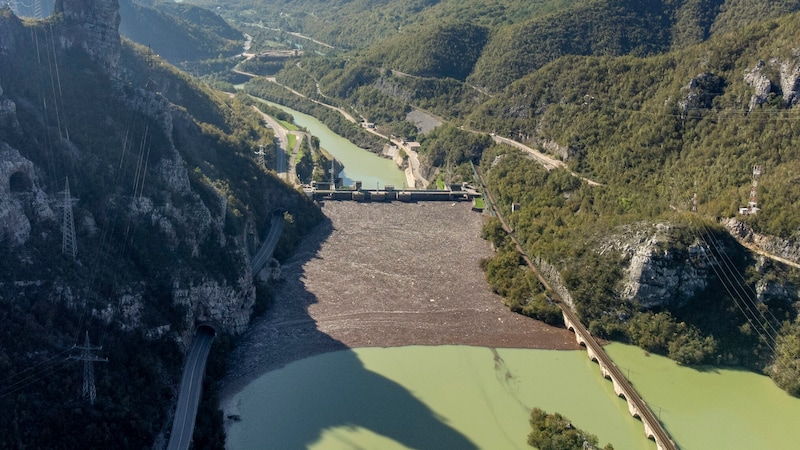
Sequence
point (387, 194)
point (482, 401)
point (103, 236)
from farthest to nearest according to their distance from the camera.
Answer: point (387, 194)
point (482, 401)
point (103, 236)

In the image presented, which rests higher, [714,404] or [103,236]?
[103,236]

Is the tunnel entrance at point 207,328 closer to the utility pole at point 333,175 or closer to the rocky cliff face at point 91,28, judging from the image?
the rocky cliff face at point 91,28

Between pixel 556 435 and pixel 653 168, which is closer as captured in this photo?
pixel 556 435

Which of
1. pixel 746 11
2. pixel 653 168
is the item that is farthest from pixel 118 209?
pixel 746 11

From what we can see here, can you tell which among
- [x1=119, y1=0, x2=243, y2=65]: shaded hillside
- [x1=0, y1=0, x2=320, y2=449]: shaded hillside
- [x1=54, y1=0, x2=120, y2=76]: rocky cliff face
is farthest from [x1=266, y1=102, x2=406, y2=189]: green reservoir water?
[x1=119, y1=0, x2=243, y2=65]: shaded hillside

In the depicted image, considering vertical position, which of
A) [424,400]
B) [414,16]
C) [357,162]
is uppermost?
[414,16]

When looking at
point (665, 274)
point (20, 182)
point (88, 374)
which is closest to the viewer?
point (88, 374)

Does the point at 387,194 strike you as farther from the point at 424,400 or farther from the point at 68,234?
the point at 68,234
